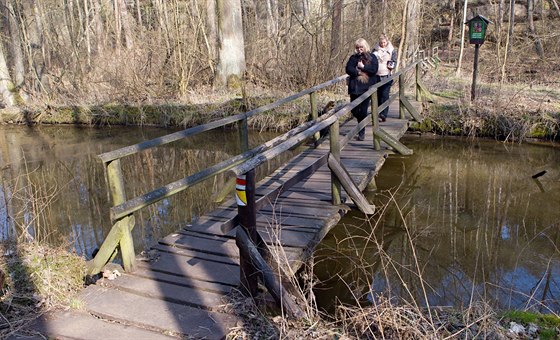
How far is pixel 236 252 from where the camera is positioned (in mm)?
4645

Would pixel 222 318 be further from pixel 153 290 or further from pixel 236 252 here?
pixel 236 252

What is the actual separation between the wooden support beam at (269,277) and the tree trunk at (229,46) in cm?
1377

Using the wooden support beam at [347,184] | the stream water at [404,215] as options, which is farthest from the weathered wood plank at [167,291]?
the wooden support beam at [347,184]

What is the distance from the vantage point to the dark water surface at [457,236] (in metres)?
5.42

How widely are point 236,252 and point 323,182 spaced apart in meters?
2.49

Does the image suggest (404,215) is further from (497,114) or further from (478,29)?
(478,29)

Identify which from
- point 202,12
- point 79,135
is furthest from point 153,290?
point 202,12

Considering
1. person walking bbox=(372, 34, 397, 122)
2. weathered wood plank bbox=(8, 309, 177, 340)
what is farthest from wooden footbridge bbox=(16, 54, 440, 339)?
person walking bbox=(372, 34, 397, 122)

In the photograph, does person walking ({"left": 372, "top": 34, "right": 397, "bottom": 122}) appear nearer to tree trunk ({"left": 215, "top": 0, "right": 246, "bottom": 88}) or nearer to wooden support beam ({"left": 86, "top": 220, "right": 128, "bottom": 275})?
wooden support beam ({"left": 86, "top": 220, "right": 128, "bottom": 275})

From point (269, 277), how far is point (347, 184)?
2.39 meters

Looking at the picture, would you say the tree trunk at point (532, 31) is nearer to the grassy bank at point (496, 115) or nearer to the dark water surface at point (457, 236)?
the grassy bank at point (496, 115)

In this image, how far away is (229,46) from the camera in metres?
17.1

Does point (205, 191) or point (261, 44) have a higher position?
point (261, 44)

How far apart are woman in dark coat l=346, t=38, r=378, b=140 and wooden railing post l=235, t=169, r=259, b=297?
5.01 metres
